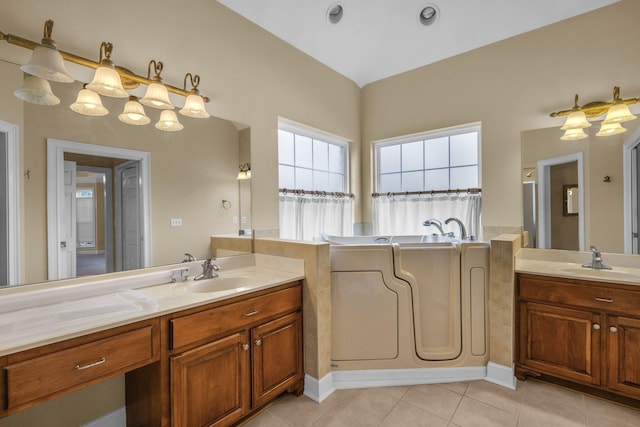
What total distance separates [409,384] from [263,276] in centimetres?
128

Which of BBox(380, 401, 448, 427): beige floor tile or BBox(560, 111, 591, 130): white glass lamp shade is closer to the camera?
BBox(380, 401, 448, 427): beige floor tile

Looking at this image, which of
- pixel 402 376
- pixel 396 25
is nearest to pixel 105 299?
pixel 402 376

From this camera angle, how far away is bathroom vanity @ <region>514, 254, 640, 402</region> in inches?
72.8

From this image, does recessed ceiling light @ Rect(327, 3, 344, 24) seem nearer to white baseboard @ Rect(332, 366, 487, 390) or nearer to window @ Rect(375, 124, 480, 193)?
window @ Rect(375, 124, 480, 193)

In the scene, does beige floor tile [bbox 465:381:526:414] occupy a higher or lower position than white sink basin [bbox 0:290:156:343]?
lower

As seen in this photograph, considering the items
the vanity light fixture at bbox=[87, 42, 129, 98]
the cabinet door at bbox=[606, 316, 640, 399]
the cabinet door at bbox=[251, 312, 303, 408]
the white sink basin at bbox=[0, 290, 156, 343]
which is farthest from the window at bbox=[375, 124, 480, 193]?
the white sink basin at bbox=[0, 290, 156, 343]

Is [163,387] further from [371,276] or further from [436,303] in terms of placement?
[436,303]

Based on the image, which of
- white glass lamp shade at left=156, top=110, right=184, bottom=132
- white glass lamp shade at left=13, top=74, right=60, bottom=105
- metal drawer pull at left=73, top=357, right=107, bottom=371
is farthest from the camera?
white glass lamp shade at left=156, top=110, right=184, bottom=132

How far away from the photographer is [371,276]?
7.04 ft

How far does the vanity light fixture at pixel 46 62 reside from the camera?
4.45 feet

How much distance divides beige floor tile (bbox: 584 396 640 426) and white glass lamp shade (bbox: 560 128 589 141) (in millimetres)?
1838

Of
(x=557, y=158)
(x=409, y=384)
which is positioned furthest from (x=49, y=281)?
(x=557, y=158)

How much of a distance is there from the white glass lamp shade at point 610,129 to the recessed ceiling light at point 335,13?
7.50 feet

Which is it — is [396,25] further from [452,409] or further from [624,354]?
[452,409]
